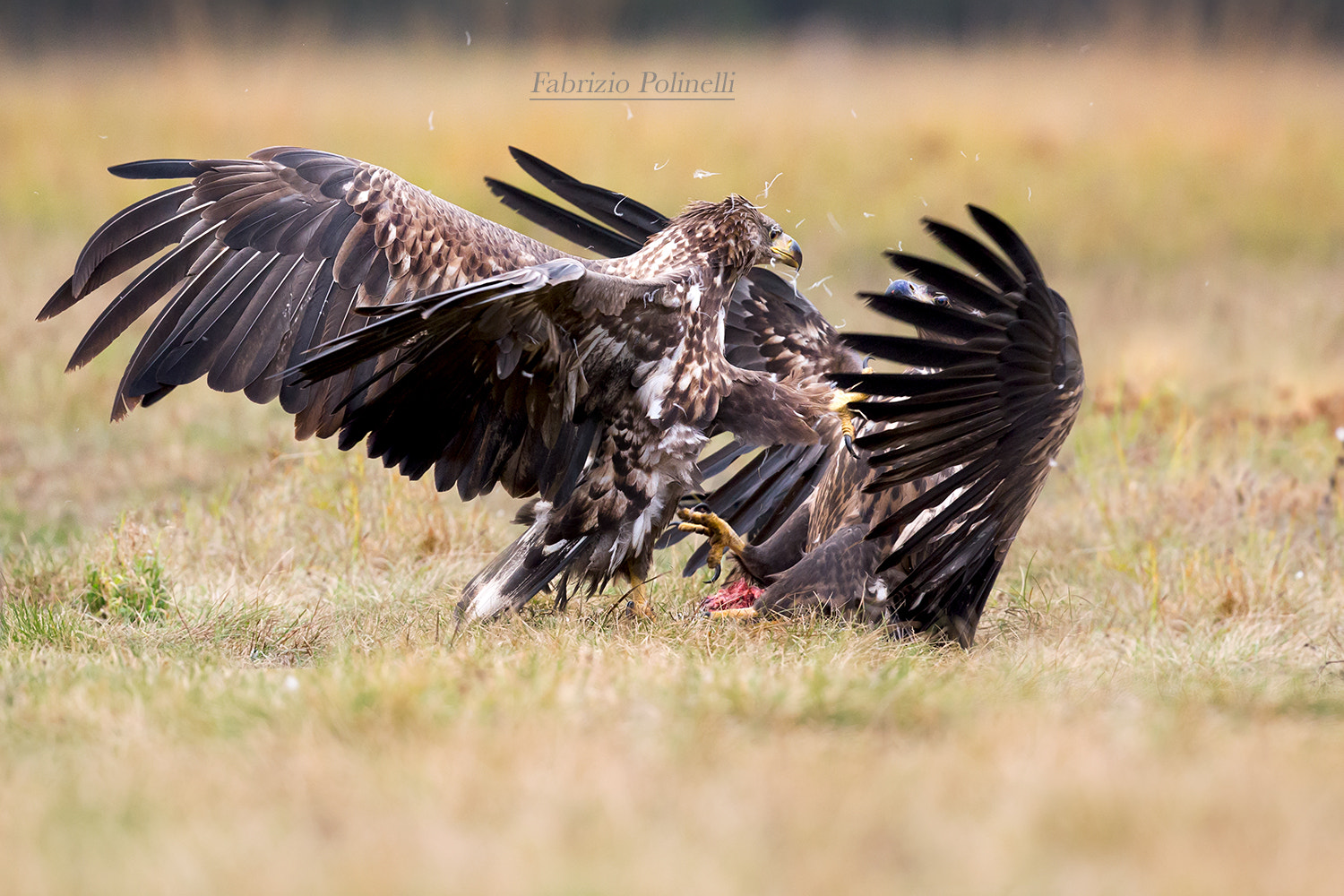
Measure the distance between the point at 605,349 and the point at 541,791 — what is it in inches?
73.4

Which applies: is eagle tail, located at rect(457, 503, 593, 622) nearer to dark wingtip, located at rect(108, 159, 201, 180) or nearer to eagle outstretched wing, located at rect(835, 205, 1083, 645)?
eagle outstretched wing, located at rect(835, 205, 1083, 645)

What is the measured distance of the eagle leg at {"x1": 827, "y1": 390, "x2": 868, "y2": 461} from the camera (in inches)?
180

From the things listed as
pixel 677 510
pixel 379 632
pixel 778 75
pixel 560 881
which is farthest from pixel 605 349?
pixel 778 75

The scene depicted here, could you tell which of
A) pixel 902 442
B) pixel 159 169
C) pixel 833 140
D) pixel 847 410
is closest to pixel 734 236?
pixel 847 410

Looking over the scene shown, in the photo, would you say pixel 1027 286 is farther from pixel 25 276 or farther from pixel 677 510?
pixel 25 276

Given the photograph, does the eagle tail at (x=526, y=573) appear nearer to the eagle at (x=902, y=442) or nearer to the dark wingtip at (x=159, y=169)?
the eagle at (x=902, y=442)

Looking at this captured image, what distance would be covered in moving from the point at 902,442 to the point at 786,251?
0.95 meters

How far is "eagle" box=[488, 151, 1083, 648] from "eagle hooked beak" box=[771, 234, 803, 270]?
1.20 ft

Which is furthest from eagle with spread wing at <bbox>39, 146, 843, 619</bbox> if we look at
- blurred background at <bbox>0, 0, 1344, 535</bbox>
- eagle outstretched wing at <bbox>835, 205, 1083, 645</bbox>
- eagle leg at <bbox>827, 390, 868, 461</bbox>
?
blurred background at <bbox>0, 0, 1344, 535</bbox>

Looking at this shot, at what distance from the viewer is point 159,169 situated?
4344mm

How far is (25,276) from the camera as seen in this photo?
10180 millimetres

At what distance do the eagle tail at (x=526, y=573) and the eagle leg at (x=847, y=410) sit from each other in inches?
34.7

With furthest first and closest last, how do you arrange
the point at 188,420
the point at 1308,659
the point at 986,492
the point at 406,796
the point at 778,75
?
1. the point at 778,75
2. the point at 188,420
3. the point at 1308,659
4. the point at 986,492
5. the point at 406,796

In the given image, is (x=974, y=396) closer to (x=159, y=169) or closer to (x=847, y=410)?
(x=847, y=410)
